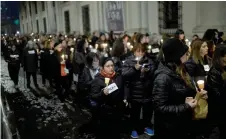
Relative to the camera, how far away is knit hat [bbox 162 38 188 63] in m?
2.92

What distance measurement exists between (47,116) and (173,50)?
460cm

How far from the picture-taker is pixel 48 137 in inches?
219

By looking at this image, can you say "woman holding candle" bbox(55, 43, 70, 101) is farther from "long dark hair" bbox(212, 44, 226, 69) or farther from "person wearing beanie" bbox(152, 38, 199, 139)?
"person wearing beanie" bbox(152, 38, 199, 139)

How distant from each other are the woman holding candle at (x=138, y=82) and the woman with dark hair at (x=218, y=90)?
1.53 m

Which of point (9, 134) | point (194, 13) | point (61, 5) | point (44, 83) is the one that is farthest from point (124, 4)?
point (61, 5)

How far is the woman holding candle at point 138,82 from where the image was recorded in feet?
16.4

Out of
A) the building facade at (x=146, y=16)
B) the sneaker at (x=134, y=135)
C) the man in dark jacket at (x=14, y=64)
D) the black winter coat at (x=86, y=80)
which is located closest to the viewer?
the sneaker at (x=134, y=135)

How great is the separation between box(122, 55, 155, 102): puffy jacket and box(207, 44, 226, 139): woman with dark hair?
1.53 metres

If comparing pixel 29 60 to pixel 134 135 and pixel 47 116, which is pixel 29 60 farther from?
pixel 134 135

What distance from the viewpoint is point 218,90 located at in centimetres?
344

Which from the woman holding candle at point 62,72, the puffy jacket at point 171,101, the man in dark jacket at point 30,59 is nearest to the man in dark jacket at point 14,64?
the man in dark jacket at point 30,59

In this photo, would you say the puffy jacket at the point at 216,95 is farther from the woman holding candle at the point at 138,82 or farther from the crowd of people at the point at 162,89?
the woman holding candle at the point at 138,82

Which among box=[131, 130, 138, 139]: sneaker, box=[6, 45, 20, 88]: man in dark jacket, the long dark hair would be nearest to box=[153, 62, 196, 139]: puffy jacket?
the long dark hair

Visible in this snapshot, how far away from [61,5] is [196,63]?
2689cm
